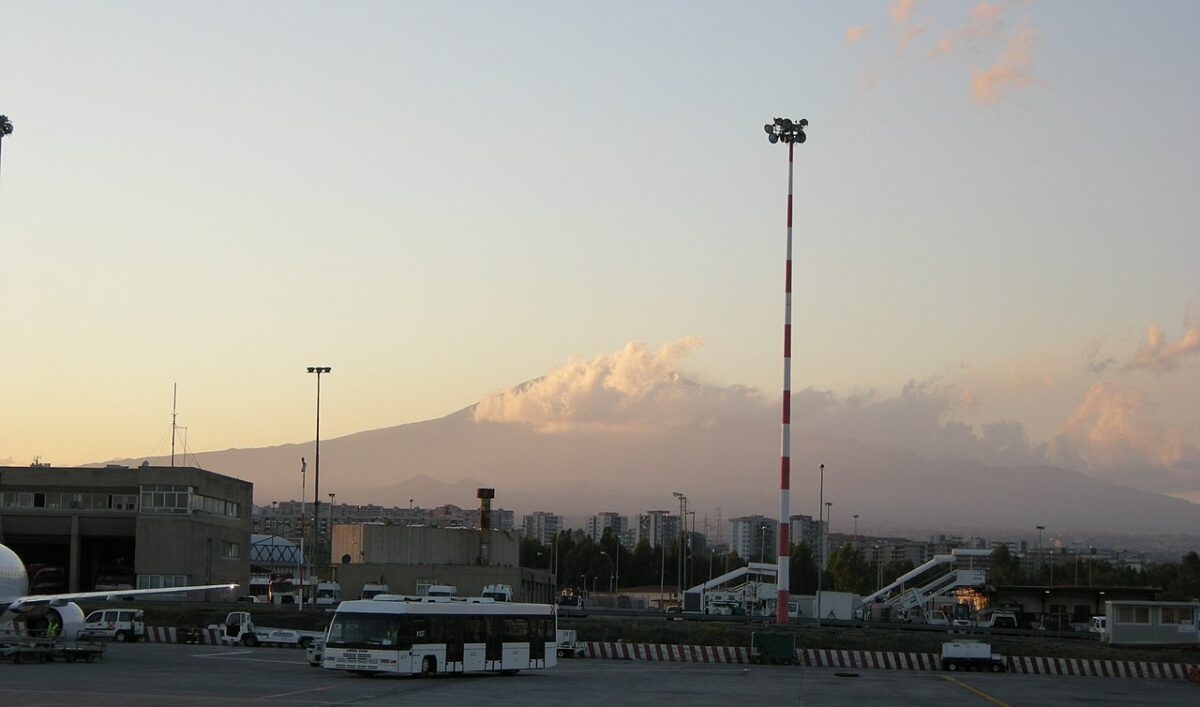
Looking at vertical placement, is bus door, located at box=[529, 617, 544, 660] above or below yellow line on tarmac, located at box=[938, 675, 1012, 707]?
above

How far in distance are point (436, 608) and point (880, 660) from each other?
24.4 meters

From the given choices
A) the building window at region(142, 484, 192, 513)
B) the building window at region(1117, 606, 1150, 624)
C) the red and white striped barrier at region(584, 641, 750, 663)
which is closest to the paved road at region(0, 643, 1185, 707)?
the red and white striped barrier at region(584, 641, 750, 663)

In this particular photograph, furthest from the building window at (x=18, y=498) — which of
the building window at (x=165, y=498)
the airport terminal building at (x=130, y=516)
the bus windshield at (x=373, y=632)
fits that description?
the bus windshield at (x=373, y=632)

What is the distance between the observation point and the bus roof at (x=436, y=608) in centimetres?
4409

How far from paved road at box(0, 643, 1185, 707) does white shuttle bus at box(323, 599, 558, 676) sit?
23.8 inches

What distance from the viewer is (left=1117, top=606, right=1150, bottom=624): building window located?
258ft

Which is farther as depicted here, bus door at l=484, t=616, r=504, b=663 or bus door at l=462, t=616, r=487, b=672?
bus door at l=484, t=616, r=504, b=663

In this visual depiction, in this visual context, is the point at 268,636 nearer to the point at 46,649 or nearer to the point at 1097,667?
the point at 46,649

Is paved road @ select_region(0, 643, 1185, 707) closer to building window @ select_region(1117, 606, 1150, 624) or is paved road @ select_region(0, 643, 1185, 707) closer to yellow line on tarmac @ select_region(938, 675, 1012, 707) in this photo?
yellow line on tarmac @ select_region(938, 675, 1012, 707)

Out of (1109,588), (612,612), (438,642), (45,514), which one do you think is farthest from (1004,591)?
(438,642)

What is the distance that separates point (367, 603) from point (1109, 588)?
80.0 m

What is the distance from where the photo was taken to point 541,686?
42.8 metres

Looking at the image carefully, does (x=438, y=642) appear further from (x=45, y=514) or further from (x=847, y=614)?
(x=847, y=614)

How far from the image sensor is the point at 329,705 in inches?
1361
